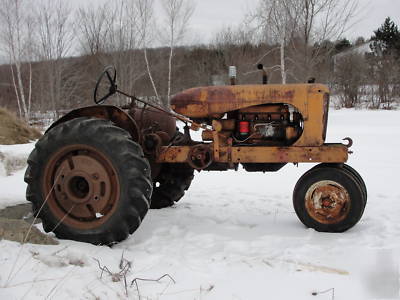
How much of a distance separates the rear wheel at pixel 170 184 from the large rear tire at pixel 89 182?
3.82 feet

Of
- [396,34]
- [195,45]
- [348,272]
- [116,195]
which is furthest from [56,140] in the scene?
[396,34]

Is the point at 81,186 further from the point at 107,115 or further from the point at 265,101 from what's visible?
the point at 265,101

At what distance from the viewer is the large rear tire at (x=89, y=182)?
3400 millimetres

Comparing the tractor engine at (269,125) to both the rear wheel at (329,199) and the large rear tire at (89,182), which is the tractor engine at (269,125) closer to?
the rear wheel at (329,199)

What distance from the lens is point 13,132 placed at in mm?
9391

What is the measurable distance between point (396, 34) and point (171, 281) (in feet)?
126

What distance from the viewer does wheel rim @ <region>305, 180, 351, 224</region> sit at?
12.1 feet

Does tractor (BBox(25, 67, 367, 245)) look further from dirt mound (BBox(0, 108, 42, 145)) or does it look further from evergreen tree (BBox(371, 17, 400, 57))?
evergreen tree (BBox(371, 17, 400, 57))

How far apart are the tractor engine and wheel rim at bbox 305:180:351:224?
529mm

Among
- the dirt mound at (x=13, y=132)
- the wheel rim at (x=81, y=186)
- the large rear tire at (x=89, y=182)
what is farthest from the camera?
the dirt mound at (x=13, y=132)

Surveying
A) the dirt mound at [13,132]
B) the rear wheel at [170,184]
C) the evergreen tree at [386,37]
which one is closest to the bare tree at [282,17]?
the dirt mound at [13,132]

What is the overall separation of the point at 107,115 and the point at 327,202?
2226 mm

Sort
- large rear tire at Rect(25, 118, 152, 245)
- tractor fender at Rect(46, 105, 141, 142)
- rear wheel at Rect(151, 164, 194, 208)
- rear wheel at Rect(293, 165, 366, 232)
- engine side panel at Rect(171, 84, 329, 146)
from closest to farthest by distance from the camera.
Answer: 1. large rear tire at Rect(25, 118, 152, 245)
2. rear wheel at Rect(293, 165, 366, 232)
3. engine side panel at Rect(171, 84, 329, 146)
4. tractor fender at Rect(46, 105, 141, 142)
5. rear wheel at Rect(151, 164, 194, 208)

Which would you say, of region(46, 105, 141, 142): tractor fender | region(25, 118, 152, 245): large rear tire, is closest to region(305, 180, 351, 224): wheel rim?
region(25, 118, 152, 245): large rear tire
